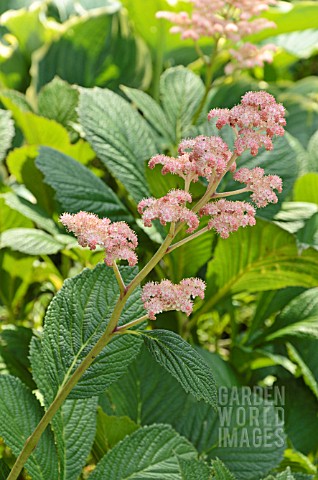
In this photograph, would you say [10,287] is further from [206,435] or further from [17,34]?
[17,34]

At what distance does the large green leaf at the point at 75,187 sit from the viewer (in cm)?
101

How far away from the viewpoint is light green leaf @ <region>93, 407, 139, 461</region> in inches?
34.1

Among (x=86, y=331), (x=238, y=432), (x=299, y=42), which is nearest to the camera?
(x=86, y=331)

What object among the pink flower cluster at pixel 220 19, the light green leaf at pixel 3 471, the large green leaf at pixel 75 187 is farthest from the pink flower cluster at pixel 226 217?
the pink flower cluster at pixel 220 19

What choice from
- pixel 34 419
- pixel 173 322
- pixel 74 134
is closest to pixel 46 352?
pixel 34 419

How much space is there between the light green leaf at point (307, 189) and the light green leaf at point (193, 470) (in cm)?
56

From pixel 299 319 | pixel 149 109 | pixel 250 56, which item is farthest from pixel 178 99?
pixel 299 319

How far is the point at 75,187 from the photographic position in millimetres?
1021

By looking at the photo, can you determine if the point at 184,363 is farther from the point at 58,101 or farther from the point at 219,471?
the point at 58,101

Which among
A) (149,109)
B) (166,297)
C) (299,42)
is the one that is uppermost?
(299,42)

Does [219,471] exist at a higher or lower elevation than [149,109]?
lower

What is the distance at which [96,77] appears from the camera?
150 cm

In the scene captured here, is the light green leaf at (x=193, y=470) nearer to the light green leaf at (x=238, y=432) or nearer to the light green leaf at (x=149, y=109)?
the light green leaf at (x=238, y=432)

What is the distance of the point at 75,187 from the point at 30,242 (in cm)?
10
